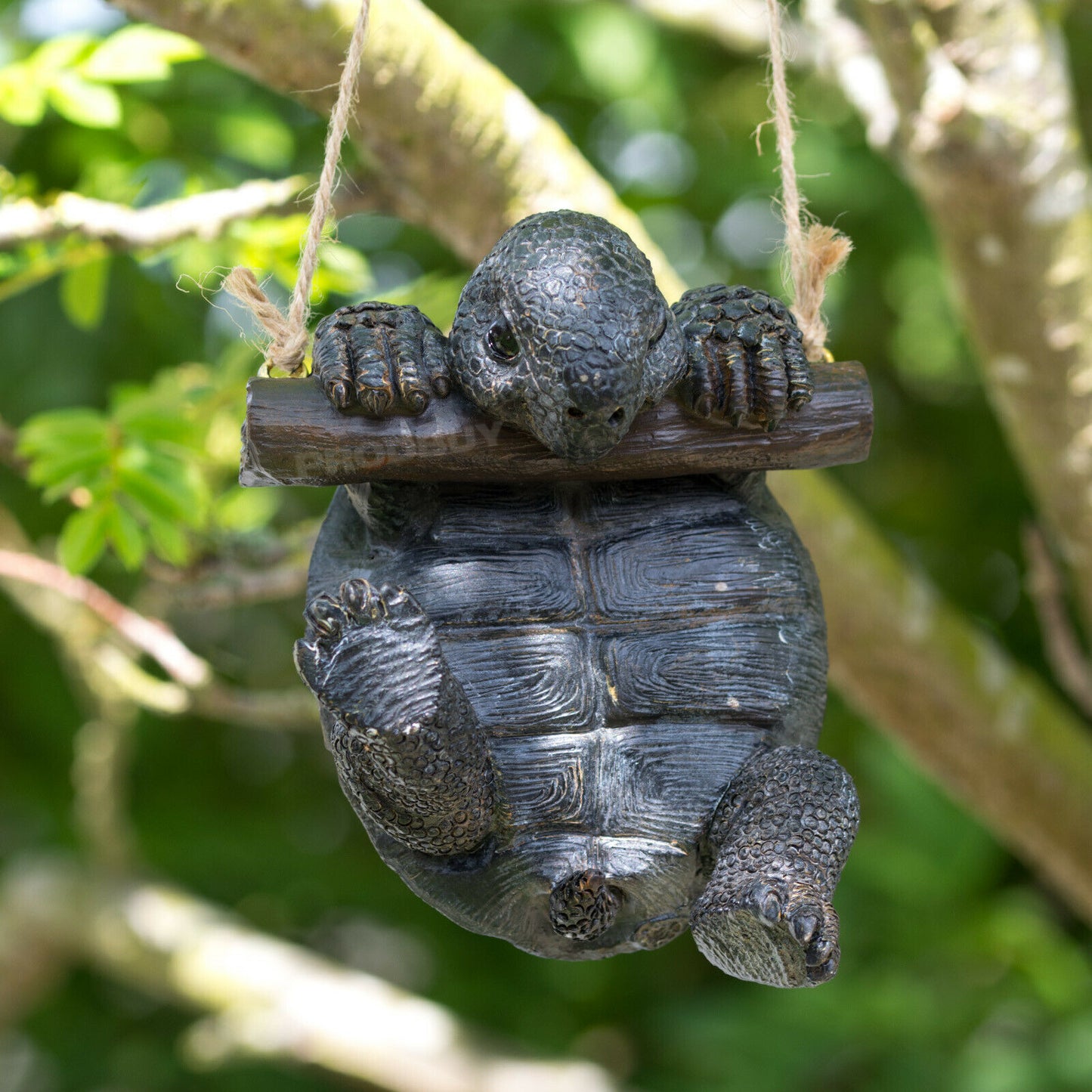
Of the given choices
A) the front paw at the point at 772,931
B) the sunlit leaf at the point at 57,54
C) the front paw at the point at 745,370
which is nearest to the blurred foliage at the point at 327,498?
the sunlit leaf at the point at 57,54

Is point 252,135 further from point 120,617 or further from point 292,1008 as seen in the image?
point 292,1008

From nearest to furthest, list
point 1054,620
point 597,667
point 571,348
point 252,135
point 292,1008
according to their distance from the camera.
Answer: point 571,348 → point 597,667 → point 1054,620 → point 252,135 → point 292,1008

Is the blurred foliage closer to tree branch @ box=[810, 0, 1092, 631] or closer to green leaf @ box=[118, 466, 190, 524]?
green leaf @ box=[118, 466, 190, 524]

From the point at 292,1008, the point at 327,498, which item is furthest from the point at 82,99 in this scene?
the point at 292,1008

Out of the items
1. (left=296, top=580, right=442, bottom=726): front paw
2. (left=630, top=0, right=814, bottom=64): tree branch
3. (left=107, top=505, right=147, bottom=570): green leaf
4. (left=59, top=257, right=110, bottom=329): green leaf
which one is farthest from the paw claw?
(left=630, top=0, right=814, bottom=64): tree branch

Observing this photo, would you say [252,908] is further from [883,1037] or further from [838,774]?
[838,774]

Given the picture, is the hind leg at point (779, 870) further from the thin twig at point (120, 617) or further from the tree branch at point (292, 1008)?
the tree branch at point (292, 1008)
